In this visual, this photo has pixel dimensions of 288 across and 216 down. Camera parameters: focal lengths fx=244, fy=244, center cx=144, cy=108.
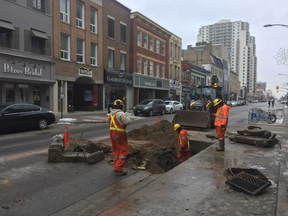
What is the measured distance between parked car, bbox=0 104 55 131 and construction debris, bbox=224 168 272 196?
1052 cm

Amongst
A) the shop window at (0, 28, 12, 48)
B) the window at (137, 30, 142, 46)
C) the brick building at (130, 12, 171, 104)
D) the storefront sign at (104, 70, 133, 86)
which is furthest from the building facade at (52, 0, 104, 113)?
the window at (137, 30, 142, 46)

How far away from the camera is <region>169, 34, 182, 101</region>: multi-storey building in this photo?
141 feet

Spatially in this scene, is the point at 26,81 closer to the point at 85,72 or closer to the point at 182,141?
the point at 85,72

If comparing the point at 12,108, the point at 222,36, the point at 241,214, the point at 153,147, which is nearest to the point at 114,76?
Result: the point at 12,108

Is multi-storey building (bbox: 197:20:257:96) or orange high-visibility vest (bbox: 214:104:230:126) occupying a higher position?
multi-storey building (bbox: 197:20:257:96)

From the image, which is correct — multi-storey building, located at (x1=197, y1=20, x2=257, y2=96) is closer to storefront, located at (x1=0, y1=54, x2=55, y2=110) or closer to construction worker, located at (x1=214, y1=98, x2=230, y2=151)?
storefront, located at (x1=0, y1=54, x2=55, y2=110)

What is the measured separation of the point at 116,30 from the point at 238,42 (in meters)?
154

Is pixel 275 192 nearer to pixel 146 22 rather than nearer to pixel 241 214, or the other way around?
pixel 241 214

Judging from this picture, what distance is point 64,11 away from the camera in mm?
22484

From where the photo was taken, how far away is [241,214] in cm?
351

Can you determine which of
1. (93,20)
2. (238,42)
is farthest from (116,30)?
(238,42)

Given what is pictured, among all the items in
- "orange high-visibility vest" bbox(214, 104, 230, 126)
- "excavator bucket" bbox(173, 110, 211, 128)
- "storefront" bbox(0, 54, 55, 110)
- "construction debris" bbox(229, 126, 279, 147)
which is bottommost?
"construction debris" bbox(229, 126, 279, 147)

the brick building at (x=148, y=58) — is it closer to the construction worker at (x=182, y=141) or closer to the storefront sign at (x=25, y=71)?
the storefront sign at (x=25, y=71)

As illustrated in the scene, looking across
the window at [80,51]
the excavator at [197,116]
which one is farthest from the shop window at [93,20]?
the excavator at [197,116]
